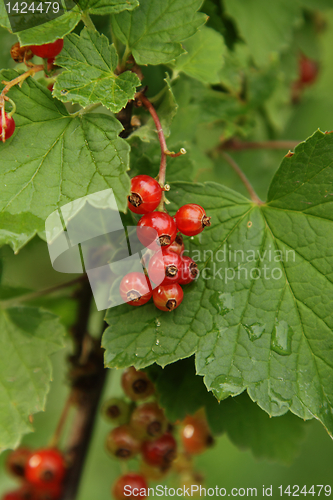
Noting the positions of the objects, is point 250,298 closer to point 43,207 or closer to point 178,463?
point 43,207

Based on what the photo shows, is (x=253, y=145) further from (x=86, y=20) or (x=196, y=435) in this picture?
(x=196, y=435)

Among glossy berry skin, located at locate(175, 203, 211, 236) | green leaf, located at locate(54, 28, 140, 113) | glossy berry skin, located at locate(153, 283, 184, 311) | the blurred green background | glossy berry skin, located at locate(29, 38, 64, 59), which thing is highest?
glossy berry skin, located at locate(29, 38, 64, 59)

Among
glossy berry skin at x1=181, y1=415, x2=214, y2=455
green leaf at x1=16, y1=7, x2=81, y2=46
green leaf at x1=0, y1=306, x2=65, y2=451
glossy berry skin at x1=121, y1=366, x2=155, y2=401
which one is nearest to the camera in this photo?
green leaf at x1=16, y1=7, x2=81, y2=46

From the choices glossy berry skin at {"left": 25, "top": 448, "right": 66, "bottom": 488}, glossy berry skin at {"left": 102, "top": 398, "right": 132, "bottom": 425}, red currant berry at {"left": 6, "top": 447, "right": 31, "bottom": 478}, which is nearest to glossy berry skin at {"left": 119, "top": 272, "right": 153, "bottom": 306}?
glossy berry skin at {"left": 102, "top": 398, "right": 132, "bottom": 425}

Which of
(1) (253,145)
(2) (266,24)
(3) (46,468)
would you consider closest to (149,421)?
(3) (46,468)

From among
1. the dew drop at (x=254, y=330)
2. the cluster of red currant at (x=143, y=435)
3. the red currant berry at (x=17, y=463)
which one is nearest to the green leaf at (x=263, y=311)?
the dew drop at (x=254, y=330)

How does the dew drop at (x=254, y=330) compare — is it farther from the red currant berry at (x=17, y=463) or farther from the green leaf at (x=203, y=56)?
the red currant berry at (x=17, y=463)

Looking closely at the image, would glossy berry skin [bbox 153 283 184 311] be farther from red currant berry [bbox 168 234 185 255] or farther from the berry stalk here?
the berry stalk
